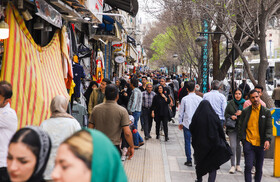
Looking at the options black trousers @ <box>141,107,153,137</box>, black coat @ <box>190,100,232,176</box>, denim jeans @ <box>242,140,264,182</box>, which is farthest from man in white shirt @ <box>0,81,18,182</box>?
black trousers @ <box>141,107,153,137</box>

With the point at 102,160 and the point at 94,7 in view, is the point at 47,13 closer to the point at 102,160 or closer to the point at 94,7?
the point at 94,7

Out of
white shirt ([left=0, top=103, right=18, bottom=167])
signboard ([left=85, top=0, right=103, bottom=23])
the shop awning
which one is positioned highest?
the shop awning

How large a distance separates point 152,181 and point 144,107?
15.8 ft

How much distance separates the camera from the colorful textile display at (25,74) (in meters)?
5.26

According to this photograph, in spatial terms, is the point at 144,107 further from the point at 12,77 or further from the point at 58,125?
the point at 58,125

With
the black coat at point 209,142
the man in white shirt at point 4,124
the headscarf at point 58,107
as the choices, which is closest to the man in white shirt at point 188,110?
the black coat at point 209,142

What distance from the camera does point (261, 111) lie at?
650 cm

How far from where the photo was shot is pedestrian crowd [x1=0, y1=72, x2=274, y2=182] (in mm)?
1920

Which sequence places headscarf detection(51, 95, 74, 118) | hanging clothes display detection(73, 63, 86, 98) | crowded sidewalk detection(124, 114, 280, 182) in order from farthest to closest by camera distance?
hanging clothes display detection(73, 63, 86, 98)
crowded sidewalk detection(124, 114, 280, 182)
headscarf detection(51, 95, 74, 118)

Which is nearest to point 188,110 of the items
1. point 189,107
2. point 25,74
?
point 189,107

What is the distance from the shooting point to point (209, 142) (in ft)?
20.8

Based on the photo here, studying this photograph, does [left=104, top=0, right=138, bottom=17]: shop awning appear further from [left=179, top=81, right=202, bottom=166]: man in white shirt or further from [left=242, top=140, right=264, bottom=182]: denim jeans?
[left=242, top=140, right=264, bottom=182]: denim jeans

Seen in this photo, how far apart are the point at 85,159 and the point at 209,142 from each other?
4713mm

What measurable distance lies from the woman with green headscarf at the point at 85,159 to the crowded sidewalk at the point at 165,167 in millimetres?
5407
